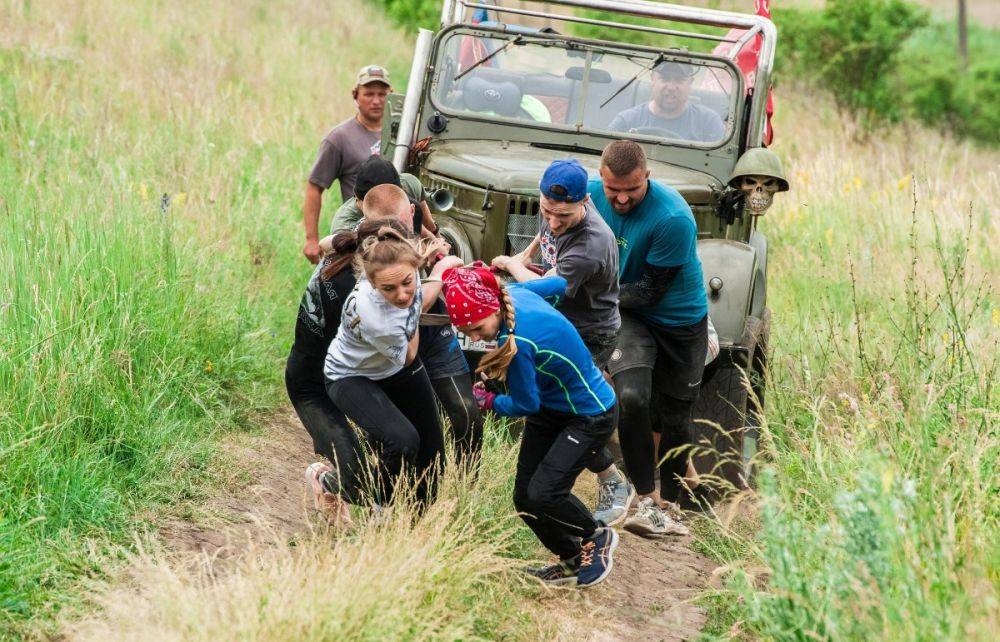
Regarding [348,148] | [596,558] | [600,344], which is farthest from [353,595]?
[348,148]

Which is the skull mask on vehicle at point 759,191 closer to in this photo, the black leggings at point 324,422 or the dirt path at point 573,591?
the dirt path at point 573,591

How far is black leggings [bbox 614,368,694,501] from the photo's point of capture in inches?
206

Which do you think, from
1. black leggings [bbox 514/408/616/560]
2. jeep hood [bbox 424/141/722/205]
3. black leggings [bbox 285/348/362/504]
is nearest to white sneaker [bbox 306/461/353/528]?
black leggings [bbox 285/348/362/504]

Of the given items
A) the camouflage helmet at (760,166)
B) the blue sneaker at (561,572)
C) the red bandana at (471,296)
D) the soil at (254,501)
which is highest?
the camouflage helmet at (760,166)

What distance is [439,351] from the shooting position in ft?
16.3

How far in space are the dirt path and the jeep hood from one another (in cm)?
165

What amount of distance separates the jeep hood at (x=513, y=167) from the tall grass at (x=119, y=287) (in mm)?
1389

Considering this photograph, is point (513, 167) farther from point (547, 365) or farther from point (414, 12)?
point (414, 12)

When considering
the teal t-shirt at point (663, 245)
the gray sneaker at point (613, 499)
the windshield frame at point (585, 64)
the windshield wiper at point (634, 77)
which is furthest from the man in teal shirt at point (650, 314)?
the windshield wiper at point (634, 77)

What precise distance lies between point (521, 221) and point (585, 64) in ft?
4.52

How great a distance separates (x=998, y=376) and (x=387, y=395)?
102 inches

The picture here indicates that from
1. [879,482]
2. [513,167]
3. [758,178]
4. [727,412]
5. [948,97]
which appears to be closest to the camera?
[879,482]

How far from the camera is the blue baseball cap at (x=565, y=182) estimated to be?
4602 mm

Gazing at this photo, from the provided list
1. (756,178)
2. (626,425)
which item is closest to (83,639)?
(626,425)
